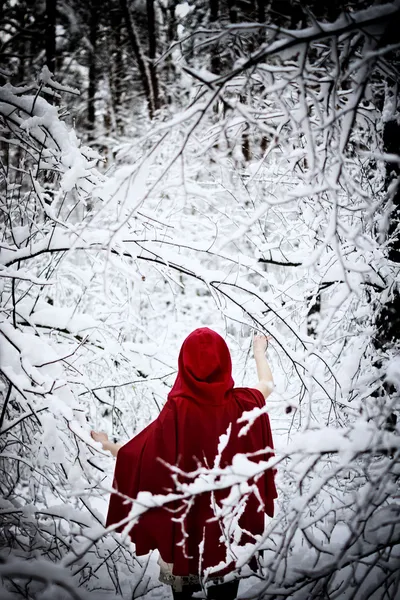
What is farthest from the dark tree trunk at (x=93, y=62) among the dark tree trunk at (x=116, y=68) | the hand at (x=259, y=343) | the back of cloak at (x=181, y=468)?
the back of cloak at (x=181, y=468)

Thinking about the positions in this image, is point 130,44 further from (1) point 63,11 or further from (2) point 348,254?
(2) point 348,254

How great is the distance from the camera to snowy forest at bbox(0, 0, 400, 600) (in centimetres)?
110

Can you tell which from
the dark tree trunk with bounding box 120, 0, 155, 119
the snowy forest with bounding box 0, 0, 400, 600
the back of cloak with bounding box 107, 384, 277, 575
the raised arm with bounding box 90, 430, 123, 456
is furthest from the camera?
the dark tree trunk with bounding box 120, 0, 155, 119

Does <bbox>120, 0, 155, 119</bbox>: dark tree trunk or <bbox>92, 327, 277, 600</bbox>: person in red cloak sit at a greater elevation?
<bbox>120, 0, 155, 119</bbox>: dark tree trunk

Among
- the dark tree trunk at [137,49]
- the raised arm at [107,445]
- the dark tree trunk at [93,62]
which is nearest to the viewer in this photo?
the raised arm at [107,445]

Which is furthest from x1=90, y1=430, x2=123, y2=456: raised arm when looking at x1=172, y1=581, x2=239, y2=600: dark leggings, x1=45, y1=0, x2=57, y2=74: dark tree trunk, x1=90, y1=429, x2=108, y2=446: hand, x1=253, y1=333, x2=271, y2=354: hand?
x1=45, y1=0, x2=57, y2=74: dark tree trunk

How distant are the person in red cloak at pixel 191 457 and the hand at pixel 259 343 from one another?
0.35 metres

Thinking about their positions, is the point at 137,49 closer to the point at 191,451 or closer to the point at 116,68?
the point at 116,68

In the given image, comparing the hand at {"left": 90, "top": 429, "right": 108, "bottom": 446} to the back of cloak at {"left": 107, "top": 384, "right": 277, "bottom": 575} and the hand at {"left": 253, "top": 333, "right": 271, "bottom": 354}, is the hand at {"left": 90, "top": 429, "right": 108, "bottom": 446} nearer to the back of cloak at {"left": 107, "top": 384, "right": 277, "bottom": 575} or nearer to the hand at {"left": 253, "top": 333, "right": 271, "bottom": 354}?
the back of cloak at {"left": 107, "top": 384, "right": 277, "bottom": 575}

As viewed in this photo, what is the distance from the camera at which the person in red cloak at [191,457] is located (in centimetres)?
178

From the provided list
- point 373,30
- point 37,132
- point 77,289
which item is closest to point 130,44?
point 77,289

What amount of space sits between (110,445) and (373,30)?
203cm

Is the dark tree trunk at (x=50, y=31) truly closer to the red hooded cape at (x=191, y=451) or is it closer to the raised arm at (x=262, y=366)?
the raised arm at (x=262, y=366)

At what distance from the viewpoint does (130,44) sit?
9.11 meters
